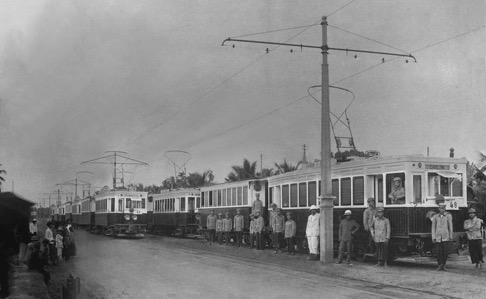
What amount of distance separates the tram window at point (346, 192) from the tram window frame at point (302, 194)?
2.56 meters

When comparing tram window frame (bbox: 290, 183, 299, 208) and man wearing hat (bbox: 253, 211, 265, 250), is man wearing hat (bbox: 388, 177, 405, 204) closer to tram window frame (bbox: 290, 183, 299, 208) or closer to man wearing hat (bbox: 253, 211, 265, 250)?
tram window frame (bbox: 290, 183, 299, 208)

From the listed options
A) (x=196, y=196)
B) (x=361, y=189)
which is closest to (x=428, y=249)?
(x=361, y=189)

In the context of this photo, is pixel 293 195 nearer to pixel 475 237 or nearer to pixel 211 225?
pixel 475 237

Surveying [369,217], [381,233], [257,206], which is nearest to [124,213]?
[257,206]

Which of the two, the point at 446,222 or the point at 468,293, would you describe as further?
the point at 446,222

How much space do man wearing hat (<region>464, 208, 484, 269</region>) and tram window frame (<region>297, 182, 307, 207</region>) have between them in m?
6.86

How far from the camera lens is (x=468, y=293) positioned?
11031 millimetres

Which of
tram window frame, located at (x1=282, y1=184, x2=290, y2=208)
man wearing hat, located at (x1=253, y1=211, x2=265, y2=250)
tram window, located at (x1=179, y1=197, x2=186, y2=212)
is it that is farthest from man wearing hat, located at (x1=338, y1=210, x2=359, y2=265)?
tram window, located at (x1=179, y1=197, x2=186, y2=212)

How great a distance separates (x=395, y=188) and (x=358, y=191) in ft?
5.11

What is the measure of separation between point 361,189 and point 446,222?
327cm

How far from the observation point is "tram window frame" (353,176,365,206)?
17844 millimetres

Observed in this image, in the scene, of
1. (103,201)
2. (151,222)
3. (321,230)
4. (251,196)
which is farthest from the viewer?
(151,222)

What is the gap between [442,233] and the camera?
15.1 m

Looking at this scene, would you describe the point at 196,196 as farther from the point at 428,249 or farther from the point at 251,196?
the point at 428,249
